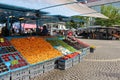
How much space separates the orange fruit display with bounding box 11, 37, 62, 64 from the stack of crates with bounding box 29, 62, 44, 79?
0.80ft

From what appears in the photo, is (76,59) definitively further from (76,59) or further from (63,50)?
(63,50)

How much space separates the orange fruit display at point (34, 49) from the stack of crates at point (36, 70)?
0.80ft

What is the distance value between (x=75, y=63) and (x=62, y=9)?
110 inches

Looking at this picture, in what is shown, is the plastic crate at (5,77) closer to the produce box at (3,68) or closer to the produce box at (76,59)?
the produce box at (3,68)

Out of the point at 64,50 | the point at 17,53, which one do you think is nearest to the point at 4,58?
the point at 17,53

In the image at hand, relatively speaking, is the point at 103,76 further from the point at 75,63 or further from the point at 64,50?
the point at 64,50

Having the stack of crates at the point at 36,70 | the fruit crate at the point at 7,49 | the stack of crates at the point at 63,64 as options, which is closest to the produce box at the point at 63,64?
the stack of crates at the point at 63,64

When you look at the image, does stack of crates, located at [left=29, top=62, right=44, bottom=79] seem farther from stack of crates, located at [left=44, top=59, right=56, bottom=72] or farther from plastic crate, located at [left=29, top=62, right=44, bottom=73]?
stack of crates, located at [left=44, top=59, right=56, bottom=72]

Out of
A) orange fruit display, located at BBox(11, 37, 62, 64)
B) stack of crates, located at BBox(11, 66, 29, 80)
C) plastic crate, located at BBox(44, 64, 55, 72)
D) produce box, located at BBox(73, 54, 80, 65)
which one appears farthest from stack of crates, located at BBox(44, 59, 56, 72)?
produce box, located at BBox(73, 54, 80, 65)

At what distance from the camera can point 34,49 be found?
10.6 m

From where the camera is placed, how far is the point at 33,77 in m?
8.82

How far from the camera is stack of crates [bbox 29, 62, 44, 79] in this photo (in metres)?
8.80

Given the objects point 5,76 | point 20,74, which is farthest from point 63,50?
point 5,76

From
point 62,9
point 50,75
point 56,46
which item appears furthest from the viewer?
point 56,46
